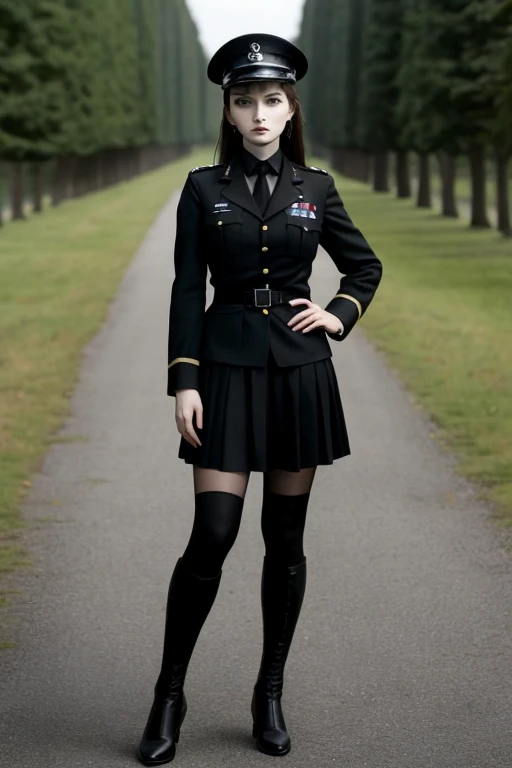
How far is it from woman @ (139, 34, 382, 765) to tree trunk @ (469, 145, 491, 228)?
29.5m

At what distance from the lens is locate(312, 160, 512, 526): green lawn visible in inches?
369

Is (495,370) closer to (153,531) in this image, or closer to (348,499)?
(348,499)

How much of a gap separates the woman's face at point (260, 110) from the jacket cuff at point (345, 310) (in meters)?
0.54

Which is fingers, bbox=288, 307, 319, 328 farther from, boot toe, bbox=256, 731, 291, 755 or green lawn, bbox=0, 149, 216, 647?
green lawn, bbox=0, 149, 216, 647

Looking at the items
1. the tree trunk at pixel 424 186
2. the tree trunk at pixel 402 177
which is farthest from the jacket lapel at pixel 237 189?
the tree trunk at pixel 402 177

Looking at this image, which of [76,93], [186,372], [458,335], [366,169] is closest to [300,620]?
[186,372]

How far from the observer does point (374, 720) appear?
457cm

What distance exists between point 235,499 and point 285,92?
1.16m

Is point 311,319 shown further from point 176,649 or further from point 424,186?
point 424,186

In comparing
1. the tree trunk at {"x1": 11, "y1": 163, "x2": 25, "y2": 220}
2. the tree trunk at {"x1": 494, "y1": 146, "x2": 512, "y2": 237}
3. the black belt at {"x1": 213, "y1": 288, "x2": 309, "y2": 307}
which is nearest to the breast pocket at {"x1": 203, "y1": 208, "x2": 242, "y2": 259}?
Result: the black belt at {"x1": 213, "y1": 288, "x2": 309, "y2": 307}

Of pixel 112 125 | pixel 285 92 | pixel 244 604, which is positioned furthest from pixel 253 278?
pixel 112 125

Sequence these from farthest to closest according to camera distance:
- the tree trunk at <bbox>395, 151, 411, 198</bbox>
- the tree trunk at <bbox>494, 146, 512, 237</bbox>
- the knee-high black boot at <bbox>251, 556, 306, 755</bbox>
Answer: the tree trunk at <bbox>395, 151, 411, 198</bbox>, the tree trunk at <bbox>494, 146, 512, 237</bbox>, the knee-high black boot at <bbox>251, 556, 306, 755</bbox>

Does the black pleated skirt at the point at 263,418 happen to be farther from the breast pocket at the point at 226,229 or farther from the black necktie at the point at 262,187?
the black necktie at the point at 262,187

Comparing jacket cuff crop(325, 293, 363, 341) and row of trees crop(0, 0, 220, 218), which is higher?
jacket cuff crop(325, 293, 363, 341)
